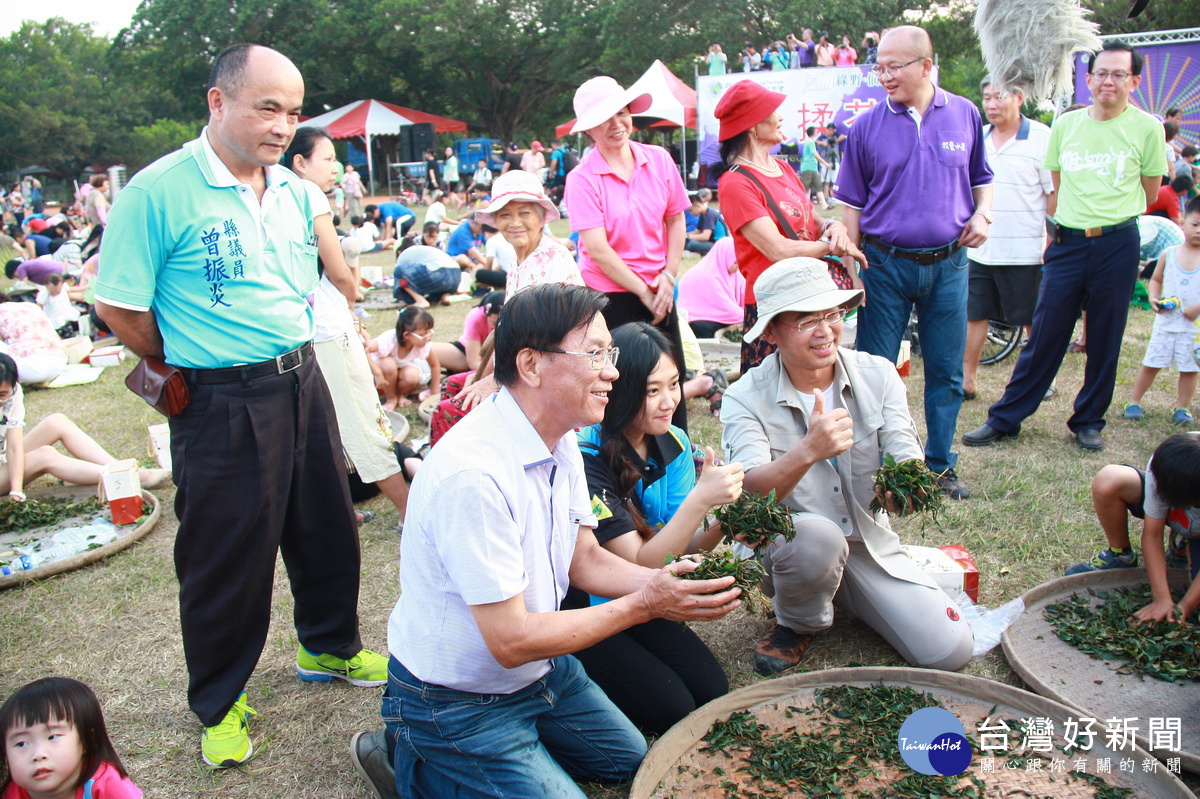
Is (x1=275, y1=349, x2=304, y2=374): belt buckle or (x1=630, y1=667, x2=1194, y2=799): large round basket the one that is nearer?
(x1=630, y1=667, x2=1194, y2=799): large round basket

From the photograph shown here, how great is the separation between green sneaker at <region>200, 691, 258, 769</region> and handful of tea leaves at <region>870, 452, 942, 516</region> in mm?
2207

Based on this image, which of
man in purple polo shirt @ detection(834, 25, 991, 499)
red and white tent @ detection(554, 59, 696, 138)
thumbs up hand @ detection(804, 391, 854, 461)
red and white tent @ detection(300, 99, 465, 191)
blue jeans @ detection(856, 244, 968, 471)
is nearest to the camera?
thumbs up hand @ detection(804, 391, 854, 461)

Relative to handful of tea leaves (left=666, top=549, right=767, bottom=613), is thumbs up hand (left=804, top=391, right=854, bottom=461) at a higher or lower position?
higher

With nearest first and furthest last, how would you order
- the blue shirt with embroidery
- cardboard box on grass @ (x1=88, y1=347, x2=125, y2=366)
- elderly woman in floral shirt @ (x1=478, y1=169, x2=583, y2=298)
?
the blue shirt with embroidery
elderly woman in floral shirt @ (x1=478, y1=169, x2=583, y2=298)
cardboard box on grass @ (x1=88, y1=347, x2=125, y2=366)

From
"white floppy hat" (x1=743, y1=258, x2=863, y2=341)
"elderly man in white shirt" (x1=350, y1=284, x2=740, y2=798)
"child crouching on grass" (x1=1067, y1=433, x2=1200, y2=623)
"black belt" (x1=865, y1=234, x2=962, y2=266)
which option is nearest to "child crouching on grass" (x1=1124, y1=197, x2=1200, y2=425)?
"black belt" (x1=865, y1=234, x2=962, y2=266)

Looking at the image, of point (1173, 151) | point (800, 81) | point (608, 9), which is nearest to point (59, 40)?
point (608, 9)

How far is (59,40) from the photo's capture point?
65562 mm

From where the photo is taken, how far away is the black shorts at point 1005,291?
588 centimetres

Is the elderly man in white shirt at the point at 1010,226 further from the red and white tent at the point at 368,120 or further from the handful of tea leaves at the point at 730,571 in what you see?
the red and white tent at the point at 368,120

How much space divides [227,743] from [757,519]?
1812 mm

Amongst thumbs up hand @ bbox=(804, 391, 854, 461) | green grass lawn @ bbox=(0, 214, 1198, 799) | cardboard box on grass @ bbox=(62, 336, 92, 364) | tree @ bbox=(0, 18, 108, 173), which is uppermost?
tree @ bbox=(0, 18, 108, 173)

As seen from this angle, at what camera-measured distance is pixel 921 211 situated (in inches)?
163

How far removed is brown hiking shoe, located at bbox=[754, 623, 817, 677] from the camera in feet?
10.0

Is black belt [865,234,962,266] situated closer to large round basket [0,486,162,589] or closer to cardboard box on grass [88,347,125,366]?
large round basket [0,486,162,589]
